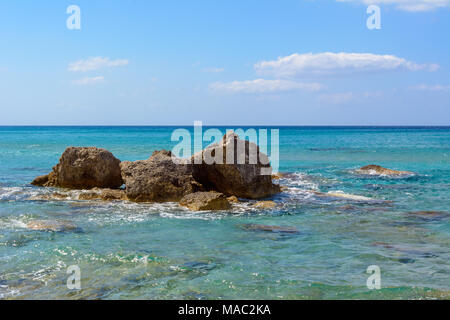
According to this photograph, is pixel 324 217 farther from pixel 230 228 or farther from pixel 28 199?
pixel 28 199

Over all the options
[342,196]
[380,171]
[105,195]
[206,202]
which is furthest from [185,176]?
[380,171]

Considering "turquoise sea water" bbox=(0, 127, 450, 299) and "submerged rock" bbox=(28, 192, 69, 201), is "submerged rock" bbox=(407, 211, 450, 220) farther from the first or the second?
"submerged rock" bbox=(28, 192, 69, 201)

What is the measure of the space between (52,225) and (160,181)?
13.6 feet

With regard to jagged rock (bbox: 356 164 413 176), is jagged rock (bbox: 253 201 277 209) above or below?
below

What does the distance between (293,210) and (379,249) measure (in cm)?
414

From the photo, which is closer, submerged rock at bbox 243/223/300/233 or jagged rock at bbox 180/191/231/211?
submerged rock at bbox 243/223/300/233

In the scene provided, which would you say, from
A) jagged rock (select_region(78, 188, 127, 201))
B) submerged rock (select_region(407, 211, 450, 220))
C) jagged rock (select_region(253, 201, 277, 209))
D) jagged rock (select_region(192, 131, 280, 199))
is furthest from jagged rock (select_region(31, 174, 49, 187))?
submerged rock (select_region(407, 211, 450, 220))

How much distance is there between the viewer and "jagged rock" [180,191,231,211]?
12.5 metres

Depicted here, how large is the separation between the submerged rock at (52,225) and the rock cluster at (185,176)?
11.1 feet

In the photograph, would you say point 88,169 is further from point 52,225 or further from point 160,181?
point 52,225

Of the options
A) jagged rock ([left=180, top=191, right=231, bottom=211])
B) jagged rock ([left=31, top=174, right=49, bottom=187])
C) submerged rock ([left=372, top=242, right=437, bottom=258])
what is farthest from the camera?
jagged rock ([left=31, top=174, right=49, bottom=187])

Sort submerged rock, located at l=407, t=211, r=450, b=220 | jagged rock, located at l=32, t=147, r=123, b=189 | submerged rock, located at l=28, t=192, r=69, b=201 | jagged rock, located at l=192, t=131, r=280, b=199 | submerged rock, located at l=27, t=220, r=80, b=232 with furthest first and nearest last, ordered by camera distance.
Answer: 1. jagged rock, located at l=32, t=147, r=123, b=189
2. jagged rock, located at l=192, t=131, r=280, b=199
3. submerged rock, located at l=28, t=192, r=69, b=201
4. submerged rock, located at l=407, t=211, r=450, b=220
5. submerged rock, located at l=27, t=220, r=80, b=232

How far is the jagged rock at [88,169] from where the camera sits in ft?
52.8
